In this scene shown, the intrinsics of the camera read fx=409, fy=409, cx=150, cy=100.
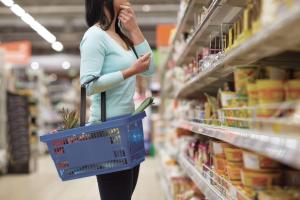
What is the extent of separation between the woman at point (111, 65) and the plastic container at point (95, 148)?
0.22 ft

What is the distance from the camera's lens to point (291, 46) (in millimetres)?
1213

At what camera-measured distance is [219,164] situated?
2.24 m

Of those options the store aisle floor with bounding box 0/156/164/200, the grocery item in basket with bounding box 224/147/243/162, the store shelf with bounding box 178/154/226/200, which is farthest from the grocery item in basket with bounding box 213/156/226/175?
the store aisle floor with bounding box 0/156/164/200

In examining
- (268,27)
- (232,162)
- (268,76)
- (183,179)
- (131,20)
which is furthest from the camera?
(183,179)

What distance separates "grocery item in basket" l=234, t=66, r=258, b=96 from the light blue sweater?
55 cm

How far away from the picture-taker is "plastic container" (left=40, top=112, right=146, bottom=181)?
74.4 inches

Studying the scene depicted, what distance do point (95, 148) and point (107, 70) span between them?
0.39m

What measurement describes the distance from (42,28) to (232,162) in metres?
9.85

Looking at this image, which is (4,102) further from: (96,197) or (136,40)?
(136,40)

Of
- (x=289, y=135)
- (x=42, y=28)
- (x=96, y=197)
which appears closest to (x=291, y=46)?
(x=289, y=135)

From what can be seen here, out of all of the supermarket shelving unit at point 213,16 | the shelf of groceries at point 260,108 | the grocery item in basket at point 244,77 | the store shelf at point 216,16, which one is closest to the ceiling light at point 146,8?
the supermarket shelving unit at point 213,16

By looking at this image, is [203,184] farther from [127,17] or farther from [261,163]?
[127,17]

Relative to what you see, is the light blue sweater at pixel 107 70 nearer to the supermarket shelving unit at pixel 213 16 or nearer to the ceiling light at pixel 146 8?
the supermarket shelving unit at pixel 213 16

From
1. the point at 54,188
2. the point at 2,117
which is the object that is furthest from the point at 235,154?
the point at 2,117
